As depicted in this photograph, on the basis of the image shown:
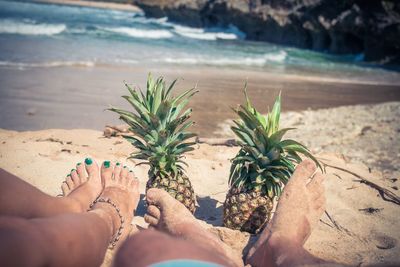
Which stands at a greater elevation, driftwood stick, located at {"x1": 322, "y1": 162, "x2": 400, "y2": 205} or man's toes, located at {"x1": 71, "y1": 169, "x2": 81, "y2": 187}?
man's toes, located at {"x1": 71, "y1": 169, "x2": 81, "y2": 187}

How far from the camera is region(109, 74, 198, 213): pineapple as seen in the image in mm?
2807

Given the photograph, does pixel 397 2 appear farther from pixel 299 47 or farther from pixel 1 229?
pixel 1 229

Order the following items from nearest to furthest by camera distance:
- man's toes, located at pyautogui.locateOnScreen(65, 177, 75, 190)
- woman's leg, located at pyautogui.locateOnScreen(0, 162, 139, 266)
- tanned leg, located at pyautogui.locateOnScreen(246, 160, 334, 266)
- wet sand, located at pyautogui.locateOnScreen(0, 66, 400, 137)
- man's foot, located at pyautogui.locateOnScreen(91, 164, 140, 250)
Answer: woman's leg, located at pyautogui.locateOnScreen(0, 162, 139, 266), tanned leg, located at pyautogui.locateOnScreen(246, 160, 334, 266), man's foot, located at pyautogui.locateOnScreen(91, 164, 140, 250), man's toes, located at pyautogui.locateOnScreen(65, 177, 75, 190), wet sand, located at pyautogui.locateOnScreen(0, 66, 400, 137)

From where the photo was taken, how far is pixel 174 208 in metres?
2.67

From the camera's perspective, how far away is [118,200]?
2.89 m

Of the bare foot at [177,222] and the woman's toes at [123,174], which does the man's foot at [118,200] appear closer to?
the woman's toes at [123,174]

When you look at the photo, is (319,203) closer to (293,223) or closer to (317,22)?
(293,223)

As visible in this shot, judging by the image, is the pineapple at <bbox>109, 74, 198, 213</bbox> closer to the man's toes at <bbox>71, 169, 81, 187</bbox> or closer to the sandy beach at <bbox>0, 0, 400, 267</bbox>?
the sandy beach at <bbox>0, 0, 400, 267</bbox>

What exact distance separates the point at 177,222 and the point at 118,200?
564 millimetres

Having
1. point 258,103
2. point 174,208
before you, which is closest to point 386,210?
point 174,208

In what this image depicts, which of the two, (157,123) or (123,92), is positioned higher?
(157,123)

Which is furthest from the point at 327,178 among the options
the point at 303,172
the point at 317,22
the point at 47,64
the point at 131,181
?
the point at 317,22

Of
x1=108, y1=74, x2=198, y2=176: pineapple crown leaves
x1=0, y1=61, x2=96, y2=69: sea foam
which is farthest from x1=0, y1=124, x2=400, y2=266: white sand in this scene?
x1=0, y1=61, x2=96, y2=69: sea foam

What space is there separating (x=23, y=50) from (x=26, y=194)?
11899mm
